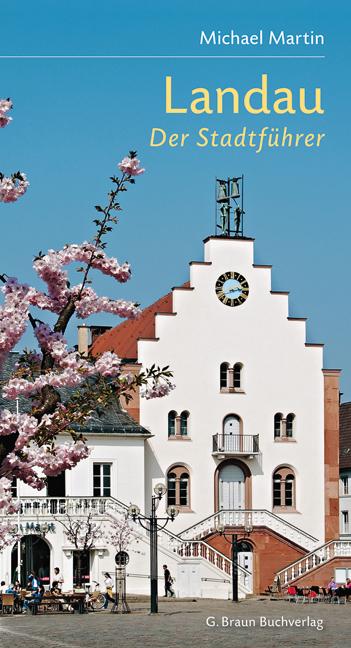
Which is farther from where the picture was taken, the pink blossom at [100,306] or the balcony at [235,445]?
the balcony at [235,445]

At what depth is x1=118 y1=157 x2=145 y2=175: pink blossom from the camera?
16.0m

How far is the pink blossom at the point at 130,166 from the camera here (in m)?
16.0

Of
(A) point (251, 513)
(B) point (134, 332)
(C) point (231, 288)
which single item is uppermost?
(C) point (231, 288)

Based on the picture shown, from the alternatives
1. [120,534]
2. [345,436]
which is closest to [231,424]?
[120,534]

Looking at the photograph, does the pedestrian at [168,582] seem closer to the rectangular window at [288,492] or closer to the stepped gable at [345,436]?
the rectangular window at [288,492]

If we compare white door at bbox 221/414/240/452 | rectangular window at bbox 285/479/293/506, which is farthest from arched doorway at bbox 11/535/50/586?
rectangular window at bbox 285/479/293/506

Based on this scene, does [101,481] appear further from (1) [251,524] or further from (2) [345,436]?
(2) [345,436]

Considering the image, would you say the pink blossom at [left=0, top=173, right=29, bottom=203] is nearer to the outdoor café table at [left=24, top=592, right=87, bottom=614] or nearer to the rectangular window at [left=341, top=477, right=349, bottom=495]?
the outdoor café table at [left=24, top=592, right=87, bottom=614]

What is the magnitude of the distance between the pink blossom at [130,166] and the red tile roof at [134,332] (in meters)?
46.3

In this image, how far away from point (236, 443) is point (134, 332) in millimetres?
7945

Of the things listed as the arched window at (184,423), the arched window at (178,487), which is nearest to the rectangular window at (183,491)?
the arched window at (178,487)

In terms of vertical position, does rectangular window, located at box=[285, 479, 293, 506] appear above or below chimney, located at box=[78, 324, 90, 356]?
below

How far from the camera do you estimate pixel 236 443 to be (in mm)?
64250

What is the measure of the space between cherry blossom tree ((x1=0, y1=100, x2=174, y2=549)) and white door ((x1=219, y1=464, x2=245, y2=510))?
47.7 metres
